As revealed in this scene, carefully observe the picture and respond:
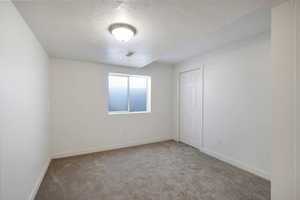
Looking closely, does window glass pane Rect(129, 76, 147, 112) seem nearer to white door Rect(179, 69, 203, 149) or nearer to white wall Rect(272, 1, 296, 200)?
white door Rect(179, 69, 203, 149)

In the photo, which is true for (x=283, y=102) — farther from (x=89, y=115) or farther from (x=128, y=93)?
(x=89, y=115)

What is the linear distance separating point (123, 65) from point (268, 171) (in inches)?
138

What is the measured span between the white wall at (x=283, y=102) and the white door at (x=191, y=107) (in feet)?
6.60

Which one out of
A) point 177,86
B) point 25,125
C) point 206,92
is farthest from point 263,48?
point 25,125

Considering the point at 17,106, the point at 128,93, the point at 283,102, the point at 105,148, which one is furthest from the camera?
the point at 128,93

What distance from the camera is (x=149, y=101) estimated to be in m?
4.00

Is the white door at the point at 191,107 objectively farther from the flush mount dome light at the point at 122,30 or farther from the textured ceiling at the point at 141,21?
the flush mount dome light at the point at 122,30

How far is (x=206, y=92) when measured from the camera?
313cm

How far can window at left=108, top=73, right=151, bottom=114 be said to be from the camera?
11.8 ft

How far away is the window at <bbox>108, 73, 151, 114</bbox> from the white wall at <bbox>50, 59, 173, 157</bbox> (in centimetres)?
19

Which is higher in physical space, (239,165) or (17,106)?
(17,106)

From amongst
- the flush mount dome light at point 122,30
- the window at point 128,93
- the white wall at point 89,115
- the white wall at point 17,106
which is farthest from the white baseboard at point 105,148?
the flush mount dome light at point 122,30

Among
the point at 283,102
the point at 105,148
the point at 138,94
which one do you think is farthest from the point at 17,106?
the point at 138,94

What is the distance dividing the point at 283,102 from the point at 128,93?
3136mm
